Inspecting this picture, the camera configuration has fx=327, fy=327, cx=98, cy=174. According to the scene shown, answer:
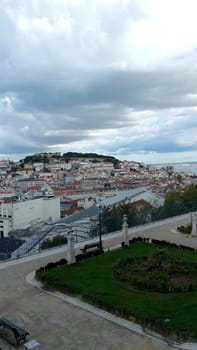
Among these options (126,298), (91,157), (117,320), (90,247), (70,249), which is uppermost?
(91,157)

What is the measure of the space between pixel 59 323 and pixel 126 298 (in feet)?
6.36

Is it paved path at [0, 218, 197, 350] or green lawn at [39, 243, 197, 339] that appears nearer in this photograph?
paved path at [0, 218, 197, 350]

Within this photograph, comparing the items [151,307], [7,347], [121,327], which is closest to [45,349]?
[7,347]

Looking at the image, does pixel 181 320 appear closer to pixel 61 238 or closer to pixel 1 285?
pixel 1 285

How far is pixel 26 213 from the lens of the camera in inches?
1895

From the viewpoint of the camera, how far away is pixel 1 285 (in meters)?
10.3

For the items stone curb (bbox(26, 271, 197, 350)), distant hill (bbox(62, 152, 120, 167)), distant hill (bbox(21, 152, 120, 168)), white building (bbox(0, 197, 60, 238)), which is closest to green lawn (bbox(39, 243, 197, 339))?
stone curb (bbox(26, 271, 197, 350))

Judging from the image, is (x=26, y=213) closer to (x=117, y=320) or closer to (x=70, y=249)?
(x=70, y=249)

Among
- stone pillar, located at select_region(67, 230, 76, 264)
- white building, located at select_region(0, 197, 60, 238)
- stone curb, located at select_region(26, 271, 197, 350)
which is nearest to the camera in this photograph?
stone curb, located at select_region(26, 271, 197, 350)

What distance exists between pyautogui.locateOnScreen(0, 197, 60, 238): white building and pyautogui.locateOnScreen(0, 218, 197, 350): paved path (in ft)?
115

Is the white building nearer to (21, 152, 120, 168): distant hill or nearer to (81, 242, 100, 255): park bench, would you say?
(81, 242, 100, 255): park bench

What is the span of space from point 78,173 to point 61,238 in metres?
110

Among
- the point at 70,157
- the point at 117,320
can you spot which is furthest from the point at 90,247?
the point at 70,157

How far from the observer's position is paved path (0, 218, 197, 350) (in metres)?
6.73
